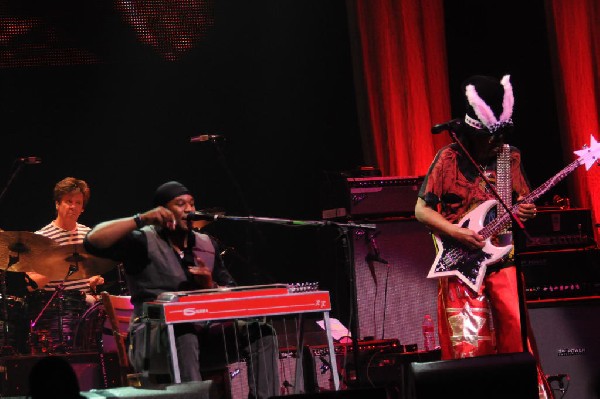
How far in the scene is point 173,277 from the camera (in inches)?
224

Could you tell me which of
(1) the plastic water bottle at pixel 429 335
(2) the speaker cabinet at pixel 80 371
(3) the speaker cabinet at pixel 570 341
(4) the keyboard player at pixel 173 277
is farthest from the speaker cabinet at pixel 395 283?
(2) the speaker cabinet at pixel 80 371

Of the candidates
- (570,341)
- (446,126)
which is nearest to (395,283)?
(570,341)

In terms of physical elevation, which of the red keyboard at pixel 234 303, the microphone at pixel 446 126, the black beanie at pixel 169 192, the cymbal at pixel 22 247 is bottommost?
the red keyboard at pixel 234 303

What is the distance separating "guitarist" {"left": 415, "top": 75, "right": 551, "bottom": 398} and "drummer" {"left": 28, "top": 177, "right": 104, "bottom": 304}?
360cm

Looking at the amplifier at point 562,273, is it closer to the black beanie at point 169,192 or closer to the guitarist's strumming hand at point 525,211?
the guitarist's strumming hand at point 525,211

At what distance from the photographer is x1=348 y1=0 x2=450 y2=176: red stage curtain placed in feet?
28.2

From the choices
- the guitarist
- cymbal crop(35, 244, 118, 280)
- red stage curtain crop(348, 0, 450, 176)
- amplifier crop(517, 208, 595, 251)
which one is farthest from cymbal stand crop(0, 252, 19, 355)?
amplifier crop(517, 208, 595, 251)

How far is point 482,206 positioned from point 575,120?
300 centimetres

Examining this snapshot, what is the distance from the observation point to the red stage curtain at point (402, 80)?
8.61 m

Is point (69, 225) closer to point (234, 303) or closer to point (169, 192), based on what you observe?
point (169, 192)

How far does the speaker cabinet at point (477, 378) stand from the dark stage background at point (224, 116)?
4902mm

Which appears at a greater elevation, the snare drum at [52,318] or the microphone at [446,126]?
the microphone at [446,126]

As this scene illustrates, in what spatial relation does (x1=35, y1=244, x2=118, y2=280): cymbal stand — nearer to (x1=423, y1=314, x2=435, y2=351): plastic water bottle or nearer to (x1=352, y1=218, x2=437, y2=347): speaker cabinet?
(x1=352, y1=218, x2=437, y2=347): speaker cabinet

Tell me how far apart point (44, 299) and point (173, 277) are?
2.80 metres
